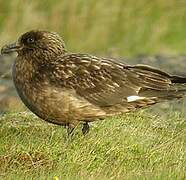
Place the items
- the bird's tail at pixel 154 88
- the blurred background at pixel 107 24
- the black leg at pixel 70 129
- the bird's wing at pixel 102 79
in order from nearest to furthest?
the black leg at pixel 70 129, the bird's wing at pixel 102 79, the bird's tail at pixel 154 88, the blurred background at pixel 107 24

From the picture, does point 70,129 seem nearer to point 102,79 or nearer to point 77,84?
point 77,84

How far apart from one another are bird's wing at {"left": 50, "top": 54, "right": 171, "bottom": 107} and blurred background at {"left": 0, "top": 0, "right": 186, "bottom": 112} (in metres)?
6.80

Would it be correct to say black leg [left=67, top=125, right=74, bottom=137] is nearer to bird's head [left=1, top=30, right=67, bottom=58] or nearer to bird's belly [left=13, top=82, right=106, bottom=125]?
bird's belly [left=13, top=82, right=106, bottom=125]

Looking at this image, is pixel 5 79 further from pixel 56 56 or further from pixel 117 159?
pixel 117 159

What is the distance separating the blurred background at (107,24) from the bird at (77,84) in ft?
22.1

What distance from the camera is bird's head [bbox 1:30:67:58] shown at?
1013 centimetres

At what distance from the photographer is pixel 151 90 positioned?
32.7 ft

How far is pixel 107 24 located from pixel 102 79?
807 centimetres

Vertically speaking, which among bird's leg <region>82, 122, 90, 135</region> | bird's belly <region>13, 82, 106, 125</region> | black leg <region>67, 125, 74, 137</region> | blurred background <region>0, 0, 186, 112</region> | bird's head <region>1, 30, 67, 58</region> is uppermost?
bird's head <region>1, 30, 67, 58</region>

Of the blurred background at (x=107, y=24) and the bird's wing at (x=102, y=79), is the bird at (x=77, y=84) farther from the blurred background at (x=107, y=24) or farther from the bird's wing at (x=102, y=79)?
the blurred background at (x=107, y=24)

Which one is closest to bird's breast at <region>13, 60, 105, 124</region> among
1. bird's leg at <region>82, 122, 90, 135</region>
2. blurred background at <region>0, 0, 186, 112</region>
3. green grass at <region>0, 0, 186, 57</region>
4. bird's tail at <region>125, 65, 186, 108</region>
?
bird's leg at <region>82, 122, 90, 135</region>

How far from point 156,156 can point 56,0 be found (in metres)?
8.83

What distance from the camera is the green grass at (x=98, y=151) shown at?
8.57 metres

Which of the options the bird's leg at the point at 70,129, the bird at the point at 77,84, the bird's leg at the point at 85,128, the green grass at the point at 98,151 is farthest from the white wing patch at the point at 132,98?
the bird's leg at the point at 70,129
